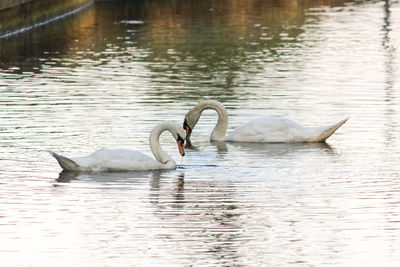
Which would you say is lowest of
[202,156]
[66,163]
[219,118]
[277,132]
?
[202,156]

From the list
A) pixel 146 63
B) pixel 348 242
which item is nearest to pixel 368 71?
pixel 146 63

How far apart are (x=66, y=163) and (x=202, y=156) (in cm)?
249

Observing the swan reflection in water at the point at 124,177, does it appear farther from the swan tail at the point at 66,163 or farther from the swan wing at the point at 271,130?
the swan wing at the point at 271,130

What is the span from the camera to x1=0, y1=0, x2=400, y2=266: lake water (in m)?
11.8

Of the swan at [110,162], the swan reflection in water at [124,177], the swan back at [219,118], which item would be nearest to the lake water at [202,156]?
the swan reflection in water at [124,177]

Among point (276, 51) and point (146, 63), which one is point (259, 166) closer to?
point (146, 63)

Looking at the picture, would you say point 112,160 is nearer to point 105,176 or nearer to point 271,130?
point 105,176

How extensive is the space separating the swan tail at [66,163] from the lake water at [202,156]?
0.23 metres

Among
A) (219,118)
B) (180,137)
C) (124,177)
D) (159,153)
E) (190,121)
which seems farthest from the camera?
(190,121)

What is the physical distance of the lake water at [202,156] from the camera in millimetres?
11844

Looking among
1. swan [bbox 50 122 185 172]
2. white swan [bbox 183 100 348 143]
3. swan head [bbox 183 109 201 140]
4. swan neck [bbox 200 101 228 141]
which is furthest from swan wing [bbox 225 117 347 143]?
swan [bbox 50 122 185 172]

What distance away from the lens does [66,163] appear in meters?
15.7

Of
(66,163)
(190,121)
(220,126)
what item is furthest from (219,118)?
(66,163)

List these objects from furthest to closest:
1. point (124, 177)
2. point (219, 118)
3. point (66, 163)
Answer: point (219, 118) → point (66, 163) → point (124, 177)
